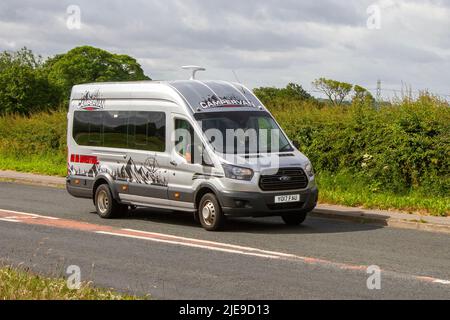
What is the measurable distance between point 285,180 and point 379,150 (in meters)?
5.68

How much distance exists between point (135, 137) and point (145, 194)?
115 cm

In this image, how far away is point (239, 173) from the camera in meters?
15.1

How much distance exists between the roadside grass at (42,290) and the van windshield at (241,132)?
21.6ft

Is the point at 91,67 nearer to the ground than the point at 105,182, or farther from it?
farther from it

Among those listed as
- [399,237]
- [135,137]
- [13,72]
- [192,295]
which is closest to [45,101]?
[13,72]

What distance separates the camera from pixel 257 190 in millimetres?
15117

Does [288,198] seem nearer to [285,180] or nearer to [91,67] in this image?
[285,180]

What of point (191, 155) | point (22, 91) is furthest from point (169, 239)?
point (22, 91)

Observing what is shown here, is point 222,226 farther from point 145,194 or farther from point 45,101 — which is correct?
point 45,101

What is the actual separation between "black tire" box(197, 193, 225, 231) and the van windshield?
882 millimetres

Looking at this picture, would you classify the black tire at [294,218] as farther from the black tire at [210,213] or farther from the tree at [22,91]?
the tree at [22,91]

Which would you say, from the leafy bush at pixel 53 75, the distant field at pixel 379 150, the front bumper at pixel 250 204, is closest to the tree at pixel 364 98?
the distant field at pixel 379 150

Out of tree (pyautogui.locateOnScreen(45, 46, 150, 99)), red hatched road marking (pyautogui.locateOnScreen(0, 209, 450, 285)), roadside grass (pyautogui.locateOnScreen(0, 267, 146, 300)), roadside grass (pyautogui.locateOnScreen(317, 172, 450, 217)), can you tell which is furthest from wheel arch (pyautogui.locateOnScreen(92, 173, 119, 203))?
tree (pyautogui.locateOnScreen(45, 46, 150, 99))

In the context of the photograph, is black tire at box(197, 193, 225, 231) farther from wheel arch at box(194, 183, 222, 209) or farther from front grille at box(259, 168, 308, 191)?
front grille at box(259, 168, 308, 191)
